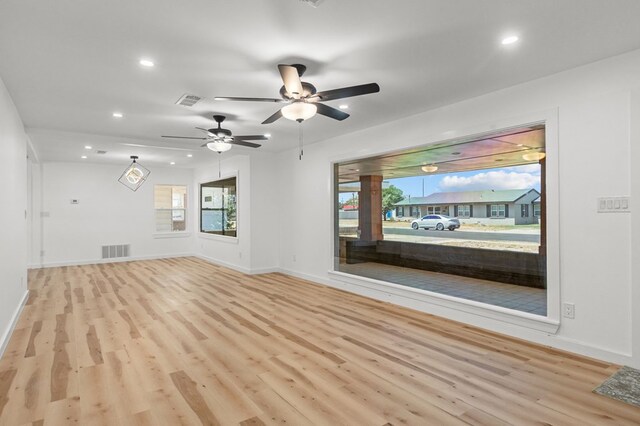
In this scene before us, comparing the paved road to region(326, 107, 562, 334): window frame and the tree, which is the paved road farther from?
region(326, 107, 562, 334): window frame

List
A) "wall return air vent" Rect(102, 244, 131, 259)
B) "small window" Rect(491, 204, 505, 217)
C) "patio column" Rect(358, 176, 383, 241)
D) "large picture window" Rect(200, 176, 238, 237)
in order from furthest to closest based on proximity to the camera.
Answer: "wall return air vent" Rect(102, 244, 131, 259) < "large picture window" Rect(200, 176, 238, 237) < "patio column" Rect(358, 176, 383, 241) < "small window" Rect(491, 204, 505, 217)

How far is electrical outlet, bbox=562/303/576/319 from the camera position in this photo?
3.28 meters

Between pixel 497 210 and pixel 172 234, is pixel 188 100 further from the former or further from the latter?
pixel 172 234

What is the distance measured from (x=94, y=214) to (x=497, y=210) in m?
9.38

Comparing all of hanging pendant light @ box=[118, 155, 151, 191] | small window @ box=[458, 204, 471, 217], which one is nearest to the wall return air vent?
hanging pendant light @ box=[118, 155, 151, 191]

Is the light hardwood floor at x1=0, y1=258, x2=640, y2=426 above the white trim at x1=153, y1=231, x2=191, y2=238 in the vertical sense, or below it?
below

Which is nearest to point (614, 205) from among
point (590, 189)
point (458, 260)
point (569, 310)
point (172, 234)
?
point (590, 189)

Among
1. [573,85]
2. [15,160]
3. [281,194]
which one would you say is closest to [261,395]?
[573,85]

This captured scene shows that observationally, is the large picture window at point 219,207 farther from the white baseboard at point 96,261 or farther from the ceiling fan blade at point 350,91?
the ceiling fan blade at point 350,91

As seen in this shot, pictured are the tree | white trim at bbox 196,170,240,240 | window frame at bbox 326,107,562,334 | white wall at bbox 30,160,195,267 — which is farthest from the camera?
white wall at bbox 30,160,195,267

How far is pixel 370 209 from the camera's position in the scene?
250 inches

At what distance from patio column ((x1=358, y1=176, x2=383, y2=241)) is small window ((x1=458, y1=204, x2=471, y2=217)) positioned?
141cm

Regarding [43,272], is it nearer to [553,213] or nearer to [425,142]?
[425,142]

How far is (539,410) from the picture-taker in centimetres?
234
